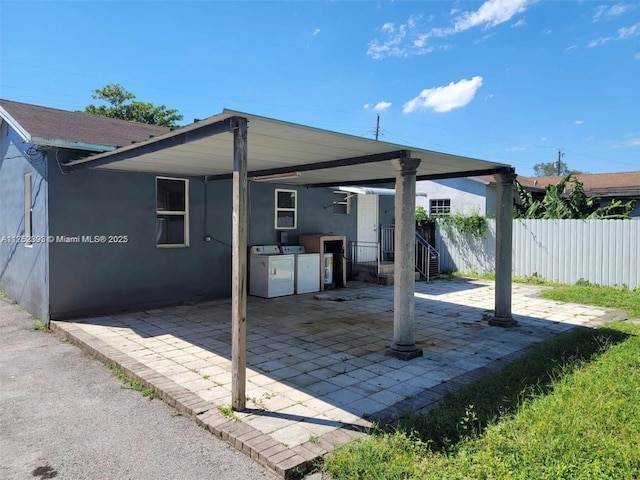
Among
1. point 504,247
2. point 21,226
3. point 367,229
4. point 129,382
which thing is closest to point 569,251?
point 367,229

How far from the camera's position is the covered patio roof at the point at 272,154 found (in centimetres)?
384

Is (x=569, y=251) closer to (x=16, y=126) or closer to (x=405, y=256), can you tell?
(x=405, y=256)

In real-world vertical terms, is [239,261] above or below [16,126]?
below

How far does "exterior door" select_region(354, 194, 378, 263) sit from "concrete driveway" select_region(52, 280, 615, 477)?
3.67 m

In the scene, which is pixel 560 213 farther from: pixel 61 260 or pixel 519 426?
pixel 61 260

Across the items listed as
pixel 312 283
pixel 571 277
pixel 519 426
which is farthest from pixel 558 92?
pixel 519 426

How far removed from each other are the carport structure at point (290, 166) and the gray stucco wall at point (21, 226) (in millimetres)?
936

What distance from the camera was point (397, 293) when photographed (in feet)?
16.6

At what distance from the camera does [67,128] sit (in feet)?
24.0

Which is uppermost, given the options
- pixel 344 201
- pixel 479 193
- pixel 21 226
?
pixel 479 193

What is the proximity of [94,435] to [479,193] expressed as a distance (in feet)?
49.6

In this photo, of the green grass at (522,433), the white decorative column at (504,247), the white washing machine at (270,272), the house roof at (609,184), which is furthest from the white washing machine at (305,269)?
the house roof at (609,184)

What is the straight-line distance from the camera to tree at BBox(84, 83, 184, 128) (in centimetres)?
2441

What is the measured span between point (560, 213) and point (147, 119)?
2279cm
